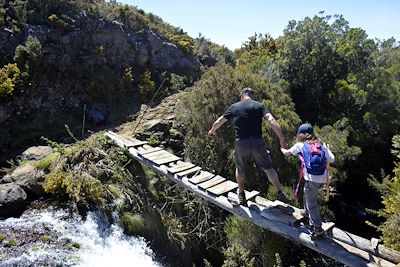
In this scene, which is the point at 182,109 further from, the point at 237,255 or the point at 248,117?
the point at 248,117

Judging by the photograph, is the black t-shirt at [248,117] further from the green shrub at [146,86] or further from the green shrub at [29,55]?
the green shrub at [146,86]

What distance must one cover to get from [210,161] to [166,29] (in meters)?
11.2

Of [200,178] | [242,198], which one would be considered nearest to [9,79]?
[200,178]

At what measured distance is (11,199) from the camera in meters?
7.46

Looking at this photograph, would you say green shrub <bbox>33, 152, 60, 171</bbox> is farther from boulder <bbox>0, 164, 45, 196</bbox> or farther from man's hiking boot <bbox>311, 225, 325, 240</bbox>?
man's hiking boot <bbox>311, 225, 325, 240</bbox>

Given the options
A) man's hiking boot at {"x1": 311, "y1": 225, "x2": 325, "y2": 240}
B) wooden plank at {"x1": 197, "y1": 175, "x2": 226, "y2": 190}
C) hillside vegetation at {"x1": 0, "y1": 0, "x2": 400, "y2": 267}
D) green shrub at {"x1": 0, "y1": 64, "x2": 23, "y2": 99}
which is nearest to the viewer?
man's hiking boot at {"x1": 311, "y1": 225, "x2": 325, "y2": 240}

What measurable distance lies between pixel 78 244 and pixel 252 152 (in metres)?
3.67

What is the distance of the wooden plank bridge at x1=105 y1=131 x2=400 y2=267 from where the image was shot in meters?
5.40

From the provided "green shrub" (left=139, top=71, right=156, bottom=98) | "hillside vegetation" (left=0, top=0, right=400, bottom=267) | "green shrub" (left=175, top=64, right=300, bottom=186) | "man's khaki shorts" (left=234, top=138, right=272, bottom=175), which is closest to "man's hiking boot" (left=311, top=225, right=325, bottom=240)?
"hillside vegetation" (left=0, top=0, right=400, bottom=267)

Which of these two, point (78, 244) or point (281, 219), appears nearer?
point (281, 219)

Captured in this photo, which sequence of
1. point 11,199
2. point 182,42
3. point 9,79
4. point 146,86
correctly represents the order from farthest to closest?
point 182,42, point 146,86, point 9,79, point 11,199

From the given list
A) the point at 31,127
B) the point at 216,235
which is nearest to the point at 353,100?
the point at 216,235

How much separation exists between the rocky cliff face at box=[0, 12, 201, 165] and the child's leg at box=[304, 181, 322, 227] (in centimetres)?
872

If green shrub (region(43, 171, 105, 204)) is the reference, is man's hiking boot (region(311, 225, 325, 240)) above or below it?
above
